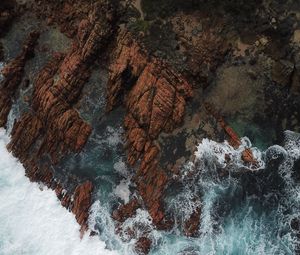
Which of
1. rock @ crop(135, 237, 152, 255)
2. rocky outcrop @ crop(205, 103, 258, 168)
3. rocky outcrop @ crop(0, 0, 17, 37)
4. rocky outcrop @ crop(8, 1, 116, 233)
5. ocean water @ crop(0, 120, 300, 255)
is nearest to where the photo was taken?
ocean water @ crop(0, 120, 300, 255)

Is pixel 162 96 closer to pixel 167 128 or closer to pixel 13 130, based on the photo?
pixel 167 128

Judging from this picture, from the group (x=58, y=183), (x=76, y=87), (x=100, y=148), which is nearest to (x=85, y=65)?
(x=76, y=87)

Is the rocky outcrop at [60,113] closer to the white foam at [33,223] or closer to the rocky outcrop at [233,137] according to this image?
the white foam at [33,223]

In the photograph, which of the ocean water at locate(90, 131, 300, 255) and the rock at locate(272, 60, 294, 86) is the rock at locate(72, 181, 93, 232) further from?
the rock at locate(272, 60, 294, 86)

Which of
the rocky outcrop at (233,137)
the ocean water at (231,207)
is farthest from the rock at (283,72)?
the rocky outcrop at (233,137)

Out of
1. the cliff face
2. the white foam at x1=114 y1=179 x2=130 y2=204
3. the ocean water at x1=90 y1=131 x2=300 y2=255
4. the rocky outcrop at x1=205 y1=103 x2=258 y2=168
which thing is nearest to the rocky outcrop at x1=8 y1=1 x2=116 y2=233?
the cliff face

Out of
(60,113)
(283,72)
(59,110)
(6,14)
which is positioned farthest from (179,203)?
(6,14)

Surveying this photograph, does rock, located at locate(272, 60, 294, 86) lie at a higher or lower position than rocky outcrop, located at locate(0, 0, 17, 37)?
higher
